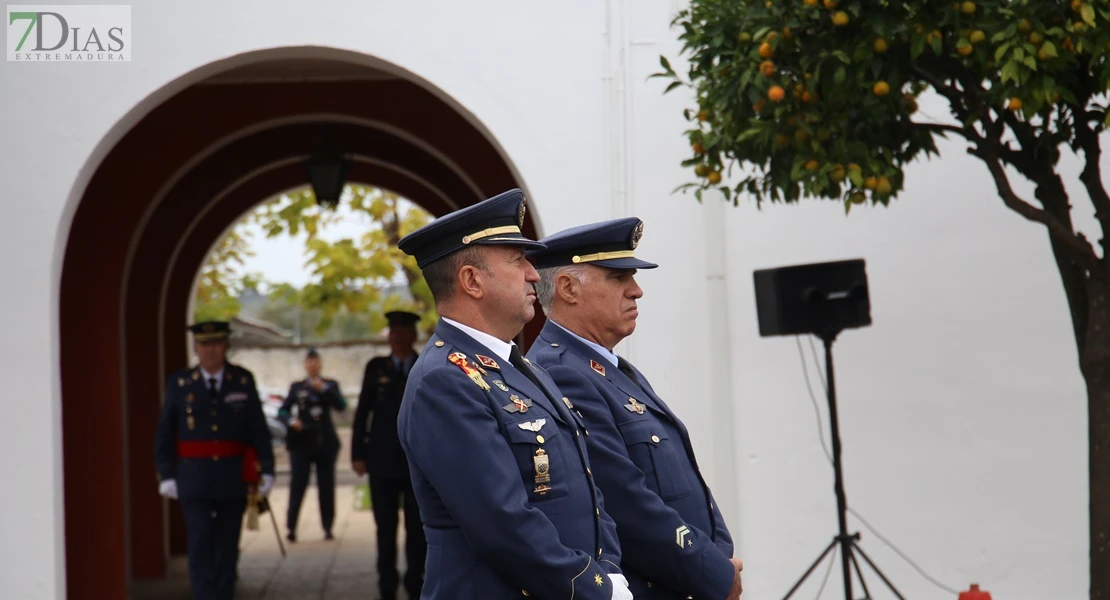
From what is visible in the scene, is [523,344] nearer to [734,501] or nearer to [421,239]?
[734,501]

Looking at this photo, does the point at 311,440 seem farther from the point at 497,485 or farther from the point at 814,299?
the point at 497,485

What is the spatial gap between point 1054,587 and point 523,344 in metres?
4.39

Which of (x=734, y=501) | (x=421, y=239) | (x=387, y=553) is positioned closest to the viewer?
(x=421, y=239)

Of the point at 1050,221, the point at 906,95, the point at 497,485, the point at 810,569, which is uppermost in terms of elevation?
the point at 906,95

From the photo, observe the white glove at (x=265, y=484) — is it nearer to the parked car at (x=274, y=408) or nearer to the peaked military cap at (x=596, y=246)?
the peaked military cap at (x=596, y=246)

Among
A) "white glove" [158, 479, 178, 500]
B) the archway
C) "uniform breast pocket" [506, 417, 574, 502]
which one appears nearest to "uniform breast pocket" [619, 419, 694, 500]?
"uniform breast pocket" [506, 417, 574, 502]

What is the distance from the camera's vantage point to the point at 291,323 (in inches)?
2468

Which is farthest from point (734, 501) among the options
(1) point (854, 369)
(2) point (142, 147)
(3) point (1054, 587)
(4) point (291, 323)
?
(4) point (291, 323)

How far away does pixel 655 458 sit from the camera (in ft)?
12.7

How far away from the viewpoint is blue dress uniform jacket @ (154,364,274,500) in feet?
26.4

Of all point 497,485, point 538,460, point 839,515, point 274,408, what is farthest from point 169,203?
point 274,408

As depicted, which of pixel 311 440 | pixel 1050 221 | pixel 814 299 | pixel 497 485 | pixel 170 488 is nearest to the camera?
pixel 497 485

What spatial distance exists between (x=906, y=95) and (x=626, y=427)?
2.45 meters

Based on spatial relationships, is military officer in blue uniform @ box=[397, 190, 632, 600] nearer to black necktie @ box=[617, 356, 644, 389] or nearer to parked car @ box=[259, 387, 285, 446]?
black necktie @ box=[617, 356, 644, 389]
